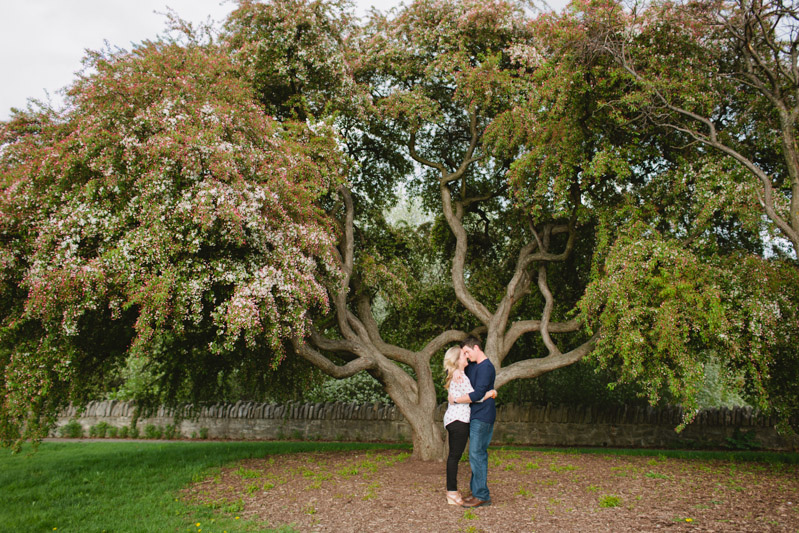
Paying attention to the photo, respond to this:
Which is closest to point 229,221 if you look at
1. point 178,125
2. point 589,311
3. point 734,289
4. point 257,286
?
point 257,286

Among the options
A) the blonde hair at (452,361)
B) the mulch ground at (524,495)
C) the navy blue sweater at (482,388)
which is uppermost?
the blonde hair at (452,361)

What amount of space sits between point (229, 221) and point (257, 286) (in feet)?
3.24

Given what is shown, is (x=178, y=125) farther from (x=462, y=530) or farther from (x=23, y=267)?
(x=462, y=530)

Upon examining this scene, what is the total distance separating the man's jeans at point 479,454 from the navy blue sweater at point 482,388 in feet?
0.29

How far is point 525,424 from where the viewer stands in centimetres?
1465

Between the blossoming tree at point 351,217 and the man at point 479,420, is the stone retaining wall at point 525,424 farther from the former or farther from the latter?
the man at point 479,420

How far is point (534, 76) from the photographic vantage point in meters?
10.3

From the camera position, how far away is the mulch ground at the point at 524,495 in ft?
18.7

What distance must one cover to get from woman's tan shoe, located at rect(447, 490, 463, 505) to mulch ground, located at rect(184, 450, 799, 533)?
9 centimetres

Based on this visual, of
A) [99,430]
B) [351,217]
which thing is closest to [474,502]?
[351,217]

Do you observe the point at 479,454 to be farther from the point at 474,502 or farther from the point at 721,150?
the point at 721,150

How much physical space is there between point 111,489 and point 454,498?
5.37 m

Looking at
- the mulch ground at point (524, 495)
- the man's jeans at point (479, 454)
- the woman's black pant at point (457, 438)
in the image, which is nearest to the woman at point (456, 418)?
the woman's black pant at point (457, 438)

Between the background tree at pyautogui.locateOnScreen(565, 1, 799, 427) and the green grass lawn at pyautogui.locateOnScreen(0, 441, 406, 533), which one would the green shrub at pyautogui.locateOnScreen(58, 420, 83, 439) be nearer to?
the green grass lawn at pyautogui.locateOnScreen(0, 441, 406, 533)
